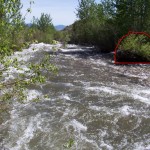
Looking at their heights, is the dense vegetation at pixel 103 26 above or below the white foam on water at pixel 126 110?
above

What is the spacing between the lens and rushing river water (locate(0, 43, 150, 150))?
10.0m

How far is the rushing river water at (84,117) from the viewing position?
1005 centimetres

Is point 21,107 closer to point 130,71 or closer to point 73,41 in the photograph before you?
point 130,71

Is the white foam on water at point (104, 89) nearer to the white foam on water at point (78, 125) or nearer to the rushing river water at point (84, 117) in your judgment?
the rushing river water at point (84, 117)

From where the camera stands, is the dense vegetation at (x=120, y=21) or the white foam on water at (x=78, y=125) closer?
the white foam on water at (x=78, y=125)

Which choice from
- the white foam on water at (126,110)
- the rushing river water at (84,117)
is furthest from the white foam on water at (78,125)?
the white foam on water at (126,110)

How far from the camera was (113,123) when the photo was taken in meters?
11.7

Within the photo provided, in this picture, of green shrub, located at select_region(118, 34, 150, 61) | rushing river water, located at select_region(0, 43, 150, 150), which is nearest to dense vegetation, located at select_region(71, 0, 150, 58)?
green shrub, located at select_region(118, 34, 150, 61)

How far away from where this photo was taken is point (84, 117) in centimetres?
1238

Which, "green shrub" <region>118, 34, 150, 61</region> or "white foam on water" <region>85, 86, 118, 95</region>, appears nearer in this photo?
"white foam on water" <region>85, 86, 118, 95</region>

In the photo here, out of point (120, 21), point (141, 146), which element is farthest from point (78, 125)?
point (120, 21)

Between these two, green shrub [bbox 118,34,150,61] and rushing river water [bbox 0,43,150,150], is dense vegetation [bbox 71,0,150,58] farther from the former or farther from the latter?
rushing river water [bbox 0,43,150,150]

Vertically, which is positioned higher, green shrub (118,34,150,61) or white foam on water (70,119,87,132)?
green shrub (118,34,150,61)

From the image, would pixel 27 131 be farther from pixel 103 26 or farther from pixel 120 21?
pixel 103 26
